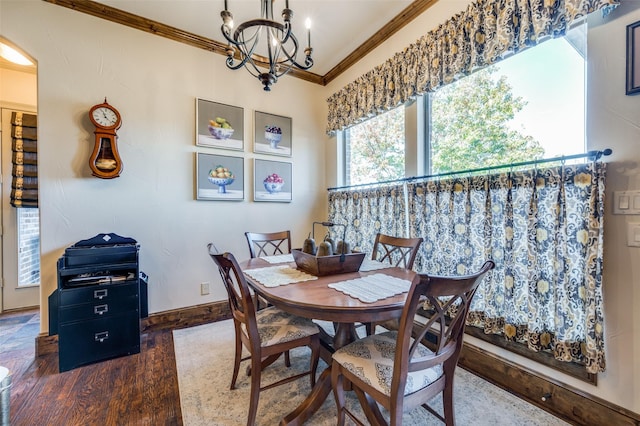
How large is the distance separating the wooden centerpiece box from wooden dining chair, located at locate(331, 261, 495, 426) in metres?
0.44

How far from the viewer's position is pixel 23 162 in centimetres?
313

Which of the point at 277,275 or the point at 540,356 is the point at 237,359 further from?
the point at 540,356

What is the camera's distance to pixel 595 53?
4.78ft

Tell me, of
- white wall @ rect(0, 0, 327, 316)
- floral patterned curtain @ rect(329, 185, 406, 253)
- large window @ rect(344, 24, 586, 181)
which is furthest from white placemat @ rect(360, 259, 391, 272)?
white wall @ rect(0, 0, 327, 316)

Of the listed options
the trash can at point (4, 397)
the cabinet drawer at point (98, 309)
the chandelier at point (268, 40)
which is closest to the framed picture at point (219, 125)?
the chandelier at point (268, 40)

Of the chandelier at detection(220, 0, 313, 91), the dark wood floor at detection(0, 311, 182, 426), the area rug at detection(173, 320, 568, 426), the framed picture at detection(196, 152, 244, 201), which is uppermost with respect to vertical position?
the chandelier at detection(220, 0, 313, 91)

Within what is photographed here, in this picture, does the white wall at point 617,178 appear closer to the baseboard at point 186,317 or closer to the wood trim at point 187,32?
the wood trim at point 187,32

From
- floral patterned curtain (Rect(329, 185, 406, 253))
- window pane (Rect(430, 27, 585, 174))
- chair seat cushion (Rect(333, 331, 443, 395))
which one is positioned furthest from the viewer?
floral patterned curtain (Rect(329, 185, 406, 253))

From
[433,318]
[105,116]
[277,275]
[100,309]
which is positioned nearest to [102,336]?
[100,309]

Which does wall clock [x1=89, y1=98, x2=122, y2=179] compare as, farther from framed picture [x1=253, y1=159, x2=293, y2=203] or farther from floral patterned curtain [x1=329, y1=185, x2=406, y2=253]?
floral patterned curtain [x1=329, y1=185, x2=406, y2=253]

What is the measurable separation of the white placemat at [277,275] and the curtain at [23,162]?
3.20m

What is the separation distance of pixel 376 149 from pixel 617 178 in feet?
6.54

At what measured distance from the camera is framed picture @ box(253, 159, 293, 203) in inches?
127

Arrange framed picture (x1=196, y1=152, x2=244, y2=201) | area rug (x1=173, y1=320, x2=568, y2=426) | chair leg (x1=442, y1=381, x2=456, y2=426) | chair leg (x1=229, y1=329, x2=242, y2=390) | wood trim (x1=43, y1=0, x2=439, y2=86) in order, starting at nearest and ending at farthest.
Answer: chair leg (x1=442, y1=381, x2=456, y2=426), area rug (x1=173, y1=320, x2=568, y2=426), chair leg (x1=229, y1=329, x2=242, y2=390), wood trim (x1=43, y1=0, x2=439, y2=86), framed picture (x1=196, y1=152, x2=244, y2=201)
